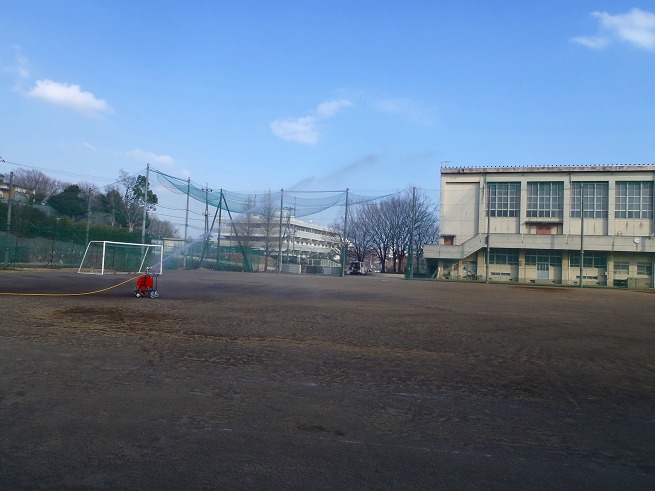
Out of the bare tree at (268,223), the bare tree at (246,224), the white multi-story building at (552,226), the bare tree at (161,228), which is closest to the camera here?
the white multi-story building at (552,226)

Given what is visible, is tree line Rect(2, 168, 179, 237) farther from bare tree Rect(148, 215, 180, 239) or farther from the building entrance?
the building entrance

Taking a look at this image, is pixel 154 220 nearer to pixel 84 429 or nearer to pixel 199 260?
pixel 199 260

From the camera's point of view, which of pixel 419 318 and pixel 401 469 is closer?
pixel 401 469

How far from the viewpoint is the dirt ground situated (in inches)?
160

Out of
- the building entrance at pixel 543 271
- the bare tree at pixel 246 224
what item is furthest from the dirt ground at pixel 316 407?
the building entrance at pixel 543 271

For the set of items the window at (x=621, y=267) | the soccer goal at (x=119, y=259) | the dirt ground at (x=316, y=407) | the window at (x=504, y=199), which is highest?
the window at (x=504, y=199)

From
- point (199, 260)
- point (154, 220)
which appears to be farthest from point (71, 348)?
point (154, 220)

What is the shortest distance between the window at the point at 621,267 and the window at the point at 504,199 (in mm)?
10703

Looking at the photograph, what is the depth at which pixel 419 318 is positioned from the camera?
49.1 ft

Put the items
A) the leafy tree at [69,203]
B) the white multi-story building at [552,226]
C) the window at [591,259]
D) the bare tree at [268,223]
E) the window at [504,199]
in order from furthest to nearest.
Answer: the bare tree at [268,223], the window at [504,199], the leafy tree at [69,203], the window at [591,259], the white multi-story building at [552,226]

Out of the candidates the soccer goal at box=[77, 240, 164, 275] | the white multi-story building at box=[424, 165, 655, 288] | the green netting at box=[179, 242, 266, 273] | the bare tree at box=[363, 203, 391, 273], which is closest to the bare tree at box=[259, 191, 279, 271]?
the green netting at box=[179, 242, 266, 273]

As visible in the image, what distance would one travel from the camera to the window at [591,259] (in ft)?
172

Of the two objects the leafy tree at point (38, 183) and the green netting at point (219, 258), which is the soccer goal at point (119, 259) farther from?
the leafy tree at point (38, 183)

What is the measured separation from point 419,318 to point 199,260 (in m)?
40.7
